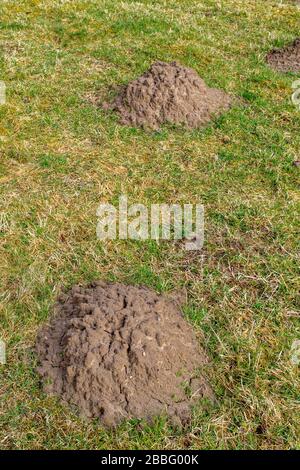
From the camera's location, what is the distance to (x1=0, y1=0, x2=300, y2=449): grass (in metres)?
3.68

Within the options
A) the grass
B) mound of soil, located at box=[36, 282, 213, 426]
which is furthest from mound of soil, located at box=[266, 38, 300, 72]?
mound of soil, located at box=[36, 282, 213, 426]

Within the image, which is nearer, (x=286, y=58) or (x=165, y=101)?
(x=165, y=101)

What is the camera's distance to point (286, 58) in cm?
880

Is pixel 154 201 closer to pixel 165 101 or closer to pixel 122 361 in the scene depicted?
pixel 165 101

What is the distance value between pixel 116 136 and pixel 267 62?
3.69m

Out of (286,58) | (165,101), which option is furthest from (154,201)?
Answer: (286,58)

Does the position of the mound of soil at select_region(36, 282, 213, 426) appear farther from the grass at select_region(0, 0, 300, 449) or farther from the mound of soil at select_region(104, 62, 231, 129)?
the mound of soil at select_region(104, 62, 231, 129)

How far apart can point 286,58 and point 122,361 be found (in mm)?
6895

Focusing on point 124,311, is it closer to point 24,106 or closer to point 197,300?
point 197,300

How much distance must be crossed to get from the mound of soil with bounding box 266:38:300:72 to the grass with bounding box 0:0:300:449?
239mm

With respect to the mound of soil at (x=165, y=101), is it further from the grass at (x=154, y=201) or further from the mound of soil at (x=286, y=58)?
the mound of soil at (x=286, y=58)

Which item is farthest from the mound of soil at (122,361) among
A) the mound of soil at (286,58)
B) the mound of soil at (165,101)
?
the mound of soil at (286,58)
